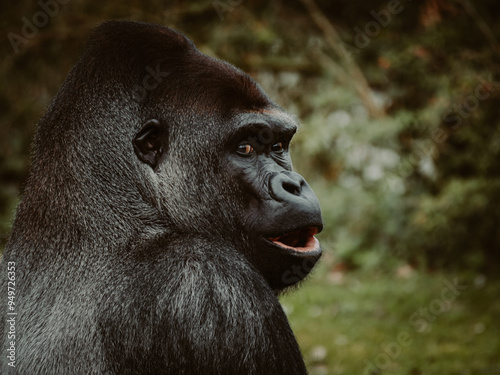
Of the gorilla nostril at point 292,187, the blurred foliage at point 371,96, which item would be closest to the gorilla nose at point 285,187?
the gorilla nostril at point 292,187

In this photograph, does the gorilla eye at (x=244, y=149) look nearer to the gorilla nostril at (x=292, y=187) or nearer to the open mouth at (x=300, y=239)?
the gorilla nostril at (x=292, y=187)

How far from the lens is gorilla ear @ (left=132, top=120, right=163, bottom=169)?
2.70 metres

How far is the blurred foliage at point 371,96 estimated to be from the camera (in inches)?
240

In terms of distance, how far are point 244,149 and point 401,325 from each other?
3980 millimetres

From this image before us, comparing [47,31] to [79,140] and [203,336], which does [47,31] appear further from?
[203,336]

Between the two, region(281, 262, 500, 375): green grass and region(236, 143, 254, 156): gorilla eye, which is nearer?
region(236, 143, 254, 156): gorilla eye

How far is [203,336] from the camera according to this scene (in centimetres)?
215

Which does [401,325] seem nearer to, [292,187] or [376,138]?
[376,138]

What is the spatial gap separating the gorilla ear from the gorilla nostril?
663 mm

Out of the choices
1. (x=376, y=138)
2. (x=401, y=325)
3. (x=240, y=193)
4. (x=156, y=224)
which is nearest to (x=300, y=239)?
(x=240, y=193)

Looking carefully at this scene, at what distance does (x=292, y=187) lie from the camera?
2768mm

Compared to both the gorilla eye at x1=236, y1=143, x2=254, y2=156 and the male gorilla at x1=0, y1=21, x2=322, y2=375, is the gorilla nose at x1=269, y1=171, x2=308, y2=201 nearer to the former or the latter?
the male gorilla at x1=0, y1=21, x2=322, y2=375

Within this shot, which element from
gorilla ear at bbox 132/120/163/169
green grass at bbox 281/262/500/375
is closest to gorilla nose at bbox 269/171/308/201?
gorilla ear at bbox 132/120/163/169

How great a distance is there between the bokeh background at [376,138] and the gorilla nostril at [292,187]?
109 inches
